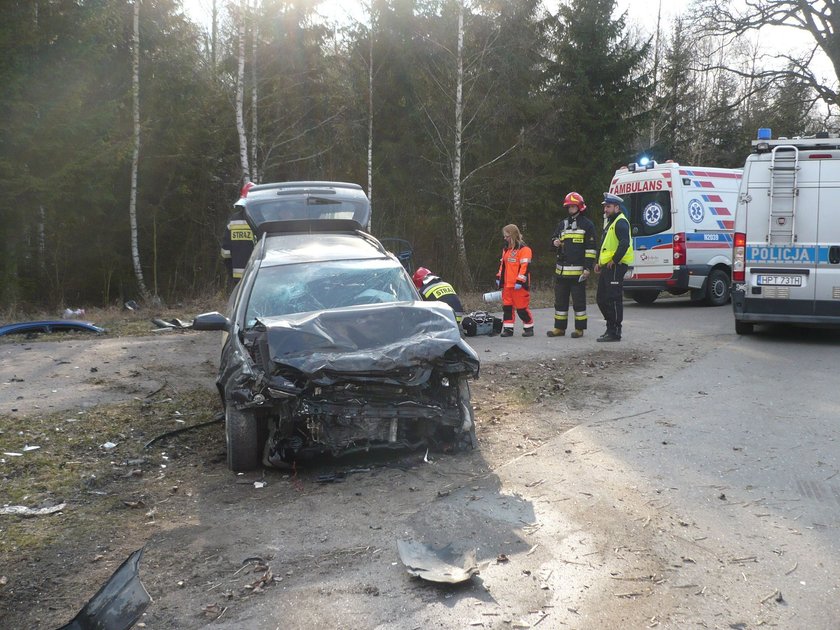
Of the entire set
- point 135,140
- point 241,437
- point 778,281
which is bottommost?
point 241,437

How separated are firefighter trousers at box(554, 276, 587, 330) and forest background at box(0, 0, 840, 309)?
10.4 metres

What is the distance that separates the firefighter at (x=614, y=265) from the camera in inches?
435

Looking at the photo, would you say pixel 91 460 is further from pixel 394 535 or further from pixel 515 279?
pixel 515 279

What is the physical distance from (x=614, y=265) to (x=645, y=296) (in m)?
6.64

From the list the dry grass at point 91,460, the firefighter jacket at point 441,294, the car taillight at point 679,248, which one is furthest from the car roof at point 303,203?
the car taillight at point 679,248

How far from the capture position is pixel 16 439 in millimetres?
6367

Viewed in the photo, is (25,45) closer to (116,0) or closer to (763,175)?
(116,0)

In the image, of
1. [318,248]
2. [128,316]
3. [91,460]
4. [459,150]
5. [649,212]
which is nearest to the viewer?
[91,460]

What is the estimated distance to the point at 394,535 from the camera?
13.9ft

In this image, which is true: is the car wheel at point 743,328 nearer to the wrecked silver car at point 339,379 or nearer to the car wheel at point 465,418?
the wrecked silver car at point 339,379

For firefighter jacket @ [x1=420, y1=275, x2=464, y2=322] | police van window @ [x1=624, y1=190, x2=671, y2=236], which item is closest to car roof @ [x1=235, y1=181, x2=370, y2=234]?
firefighter jacket @ [x1=420, y1=275, x2=464, y2=322]

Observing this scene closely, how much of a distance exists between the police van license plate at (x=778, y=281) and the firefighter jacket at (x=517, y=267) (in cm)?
313

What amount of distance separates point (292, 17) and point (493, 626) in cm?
2404

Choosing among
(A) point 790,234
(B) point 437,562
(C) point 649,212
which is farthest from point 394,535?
(C) point 649,212
